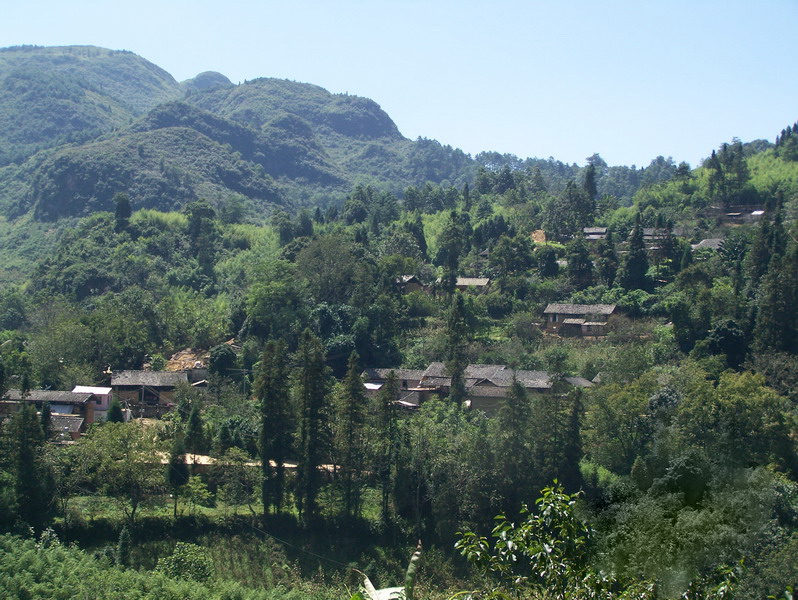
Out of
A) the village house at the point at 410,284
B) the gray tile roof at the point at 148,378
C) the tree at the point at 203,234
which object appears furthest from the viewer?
the tree at the point at 203,234

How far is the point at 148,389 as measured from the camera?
3581 centimetres

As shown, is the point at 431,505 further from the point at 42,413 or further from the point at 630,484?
the point at 42,413

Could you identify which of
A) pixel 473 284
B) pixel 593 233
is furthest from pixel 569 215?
pixel 473 284

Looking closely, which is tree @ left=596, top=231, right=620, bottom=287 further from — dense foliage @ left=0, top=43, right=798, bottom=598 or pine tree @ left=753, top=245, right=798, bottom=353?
pine tree @ left=753, top=245, right=798, bottom=353

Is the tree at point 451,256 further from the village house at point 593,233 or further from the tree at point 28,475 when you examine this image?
the tree at point 28,475

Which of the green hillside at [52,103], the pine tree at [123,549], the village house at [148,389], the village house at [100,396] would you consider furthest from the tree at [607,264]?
the green hillside at [52,103]

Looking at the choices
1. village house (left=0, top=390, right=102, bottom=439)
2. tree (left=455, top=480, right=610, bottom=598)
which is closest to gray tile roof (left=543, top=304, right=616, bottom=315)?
village house (left=0, top=390, right=102, bottom=439)

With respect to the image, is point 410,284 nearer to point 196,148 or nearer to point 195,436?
point 195,436

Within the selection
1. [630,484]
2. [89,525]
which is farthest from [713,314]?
[89,525]

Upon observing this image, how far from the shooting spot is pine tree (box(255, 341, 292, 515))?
91.6 ft

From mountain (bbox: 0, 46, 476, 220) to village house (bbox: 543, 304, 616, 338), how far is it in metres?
50.4

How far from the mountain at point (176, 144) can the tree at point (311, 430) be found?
56.5 m

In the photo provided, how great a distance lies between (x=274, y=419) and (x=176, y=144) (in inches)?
2979

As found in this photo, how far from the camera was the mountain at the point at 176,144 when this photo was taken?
273ft
